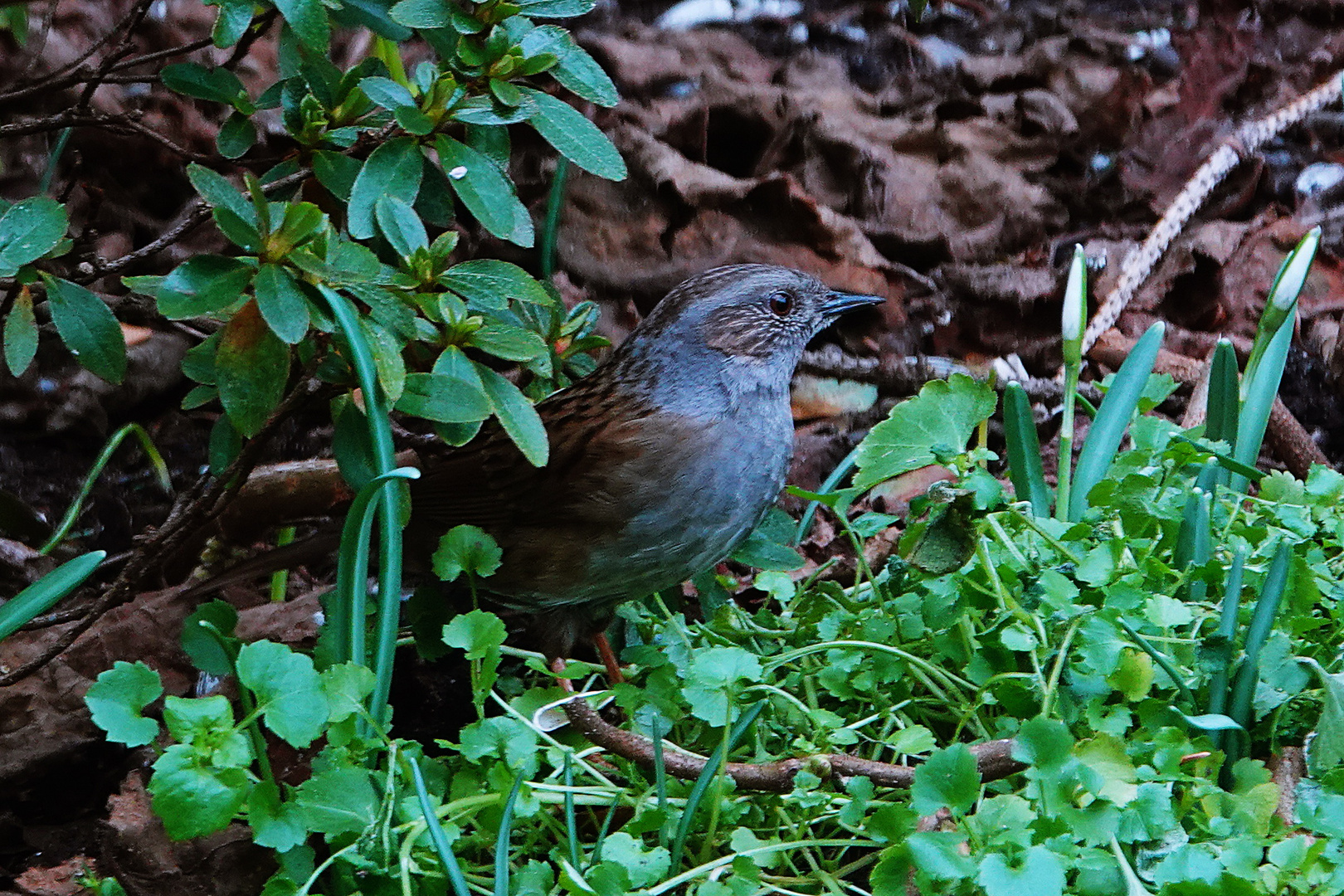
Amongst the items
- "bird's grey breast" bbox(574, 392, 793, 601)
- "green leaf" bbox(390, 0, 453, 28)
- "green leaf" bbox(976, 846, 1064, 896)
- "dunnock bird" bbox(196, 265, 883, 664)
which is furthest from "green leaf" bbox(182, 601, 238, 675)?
"green leaf" bbox(976, 846, 1064, 896)

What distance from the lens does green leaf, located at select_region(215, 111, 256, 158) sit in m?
2.87

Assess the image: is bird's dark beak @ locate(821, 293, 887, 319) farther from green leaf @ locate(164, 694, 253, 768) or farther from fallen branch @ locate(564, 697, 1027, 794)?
green leaf @ locate(164, 694, 253, 768)

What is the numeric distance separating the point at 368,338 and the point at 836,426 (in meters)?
2.47

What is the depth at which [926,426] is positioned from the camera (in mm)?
2963

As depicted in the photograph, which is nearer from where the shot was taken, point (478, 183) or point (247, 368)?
point (247, 368)

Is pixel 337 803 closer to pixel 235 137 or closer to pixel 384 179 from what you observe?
pixel 384 179

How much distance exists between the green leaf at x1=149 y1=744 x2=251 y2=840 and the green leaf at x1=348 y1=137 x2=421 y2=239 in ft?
3.32

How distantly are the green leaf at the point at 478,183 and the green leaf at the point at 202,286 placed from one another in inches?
18.2

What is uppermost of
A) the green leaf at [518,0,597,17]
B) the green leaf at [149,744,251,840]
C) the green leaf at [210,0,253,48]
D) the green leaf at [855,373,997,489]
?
the green leaf at [518,0,597,17]

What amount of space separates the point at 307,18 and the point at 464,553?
1.09 m

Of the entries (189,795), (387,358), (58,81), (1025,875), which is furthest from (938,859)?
(58,81)

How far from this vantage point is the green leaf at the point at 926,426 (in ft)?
9.69

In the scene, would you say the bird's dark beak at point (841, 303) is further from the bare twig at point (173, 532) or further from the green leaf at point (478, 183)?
the bare twig at point (173, 532)

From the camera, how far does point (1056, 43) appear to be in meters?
5.95
